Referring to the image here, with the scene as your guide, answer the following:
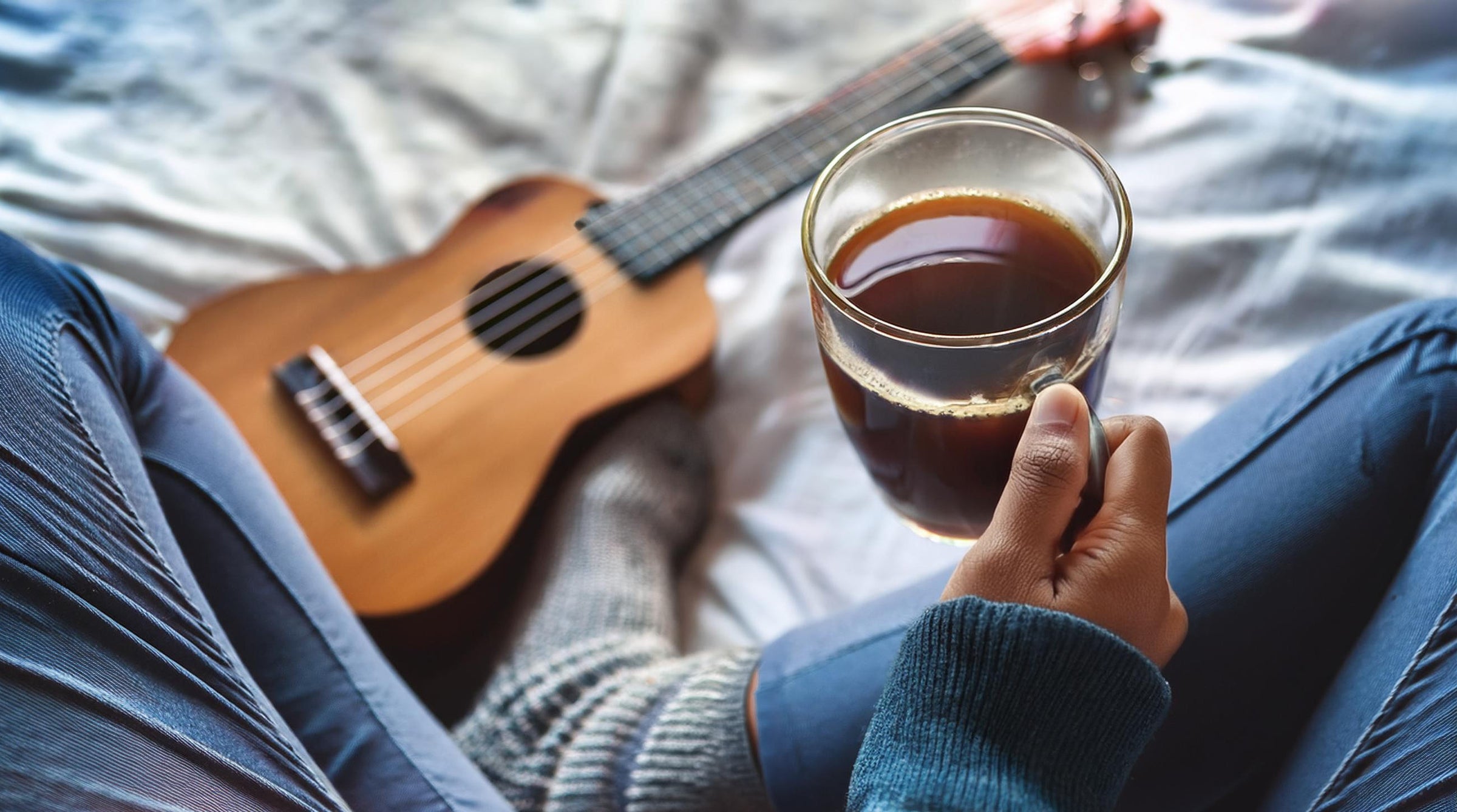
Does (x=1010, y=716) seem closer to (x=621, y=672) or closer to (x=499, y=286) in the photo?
(x=621, y=672)

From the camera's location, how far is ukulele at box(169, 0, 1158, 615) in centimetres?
85

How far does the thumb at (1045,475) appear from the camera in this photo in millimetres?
432

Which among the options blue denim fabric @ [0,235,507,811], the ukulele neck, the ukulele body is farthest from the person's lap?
the ukulele neck

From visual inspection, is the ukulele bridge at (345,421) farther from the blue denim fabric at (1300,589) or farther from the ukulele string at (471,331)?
the blue denim fabric at (1300,589)

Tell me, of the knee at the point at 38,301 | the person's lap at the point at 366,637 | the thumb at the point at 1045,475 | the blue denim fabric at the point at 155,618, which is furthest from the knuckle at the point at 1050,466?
the knee at the point at 38,301

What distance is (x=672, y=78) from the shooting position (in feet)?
3.59

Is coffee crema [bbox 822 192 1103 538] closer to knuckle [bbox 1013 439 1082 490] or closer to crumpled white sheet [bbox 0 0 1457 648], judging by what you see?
knuckle [bbox 1013 439 1082 490]

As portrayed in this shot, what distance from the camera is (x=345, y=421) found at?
0.88 metres

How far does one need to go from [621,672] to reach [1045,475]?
0.41 metres

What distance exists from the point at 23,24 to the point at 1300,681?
4.08ft

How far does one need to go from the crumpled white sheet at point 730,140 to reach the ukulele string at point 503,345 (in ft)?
0.33

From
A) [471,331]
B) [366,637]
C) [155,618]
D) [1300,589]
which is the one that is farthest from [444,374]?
[1300,589]

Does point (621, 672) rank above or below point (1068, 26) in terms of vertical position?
below

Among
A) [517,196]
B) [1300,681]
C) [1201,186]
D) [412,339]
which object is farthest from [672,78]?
[1300,681]
